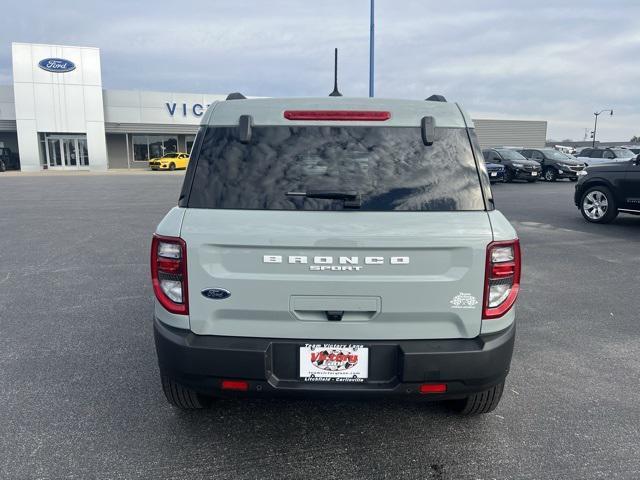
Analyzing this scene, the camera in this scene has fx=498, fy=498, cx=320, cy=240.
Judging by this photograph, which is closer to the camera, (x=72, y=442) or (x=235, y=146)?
(x=235, y=146)

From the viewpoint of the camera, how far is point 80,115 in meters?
40.4

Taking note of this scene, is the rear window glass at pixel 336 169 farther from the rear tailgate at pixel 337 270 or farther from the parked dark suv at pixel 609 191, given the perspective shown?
the parked dark suv at pixel 609 191

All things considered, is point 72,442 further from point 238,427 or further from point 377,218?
point 377,218

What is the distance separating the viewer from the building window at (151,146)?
153ft

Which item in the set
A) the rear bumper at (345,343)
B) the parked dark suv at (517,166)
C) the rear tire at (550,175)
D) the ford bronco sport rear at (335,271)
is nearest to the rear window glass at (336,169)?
the ford bronco sport rear at (335,271)

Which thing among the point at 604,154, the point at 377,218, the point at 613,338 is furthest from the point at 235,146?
the point at 604,154

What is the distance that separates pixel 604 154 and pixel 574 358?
2484 centimetres

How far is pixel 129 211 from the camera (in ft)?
46.1

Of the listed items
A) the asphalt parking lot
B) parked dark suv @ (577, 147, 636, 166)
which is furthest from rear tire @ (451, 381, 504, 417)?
parked dark suv @ (577, 147, 636, 166)

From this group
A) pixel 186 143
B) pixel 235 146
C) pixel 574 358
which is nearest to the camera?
pixel 235 146

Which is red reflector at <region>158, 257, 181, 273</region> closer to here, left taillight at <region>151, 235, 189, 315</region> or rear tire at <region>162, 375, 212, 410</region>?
left taillight at <region>151, 235, 189, 315</region>

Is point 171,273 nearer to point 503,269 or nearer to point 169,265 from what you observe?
point 169,265

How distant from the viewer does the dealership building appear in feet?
128

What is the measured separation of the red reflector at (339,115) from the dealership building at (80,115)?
139ft
